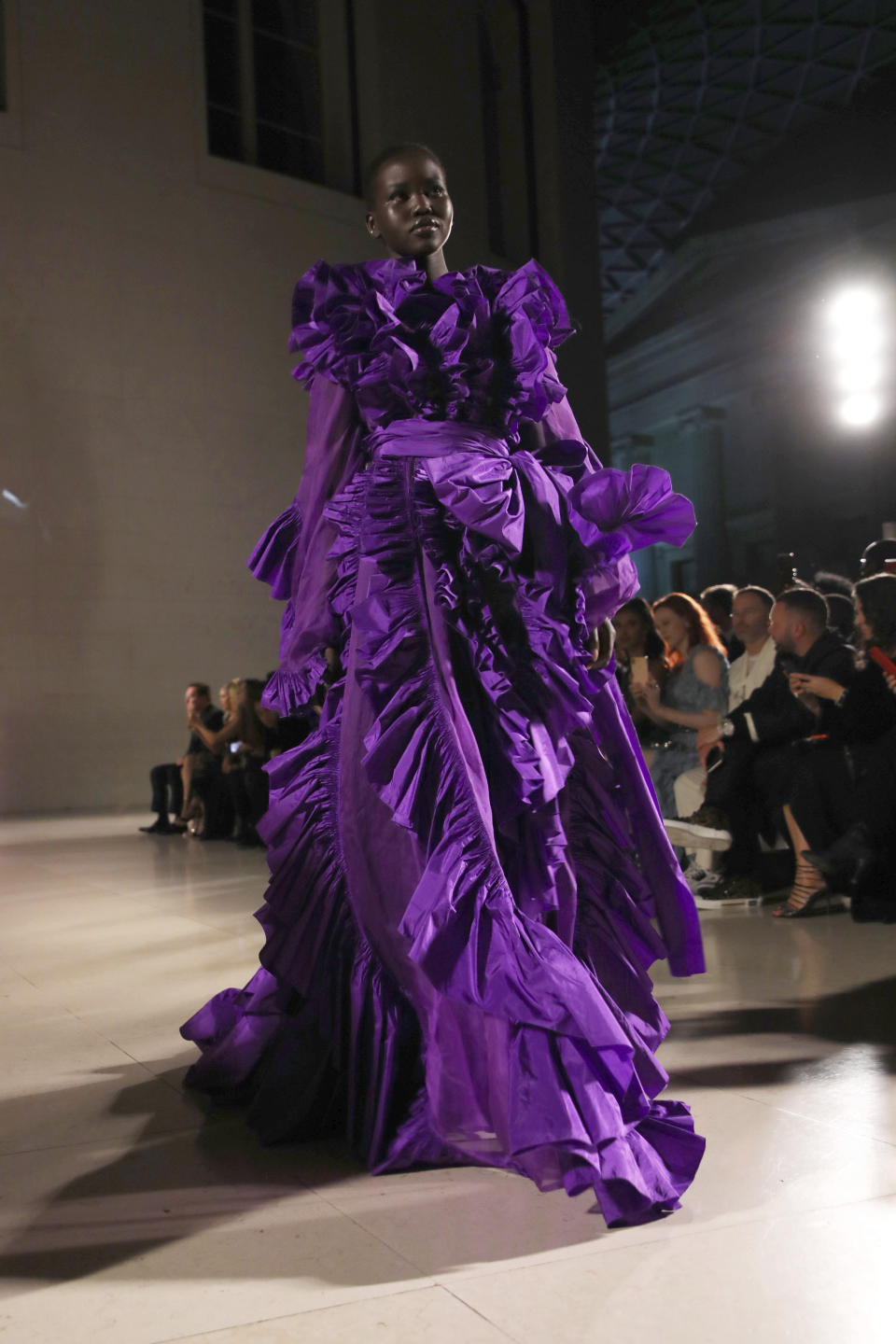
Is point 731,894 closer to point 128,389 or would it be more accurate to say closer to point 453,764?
point 453,764

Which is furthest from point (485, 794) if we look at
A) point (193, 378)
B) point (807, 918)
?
point (193, 378)

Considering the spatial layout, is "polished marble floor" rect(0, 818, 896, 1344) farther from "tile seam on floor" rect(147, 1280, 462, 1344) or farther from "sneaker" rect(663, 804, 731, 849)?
"sneaker" rect(663, 804, 731, 849)

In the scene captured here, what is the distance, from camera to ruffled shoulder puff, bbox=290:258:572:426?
220 centimetres

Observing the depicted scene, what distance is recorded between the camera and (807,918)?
4.51m

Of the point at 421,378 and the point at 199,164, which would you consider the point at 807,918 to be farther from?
the point at 199,164

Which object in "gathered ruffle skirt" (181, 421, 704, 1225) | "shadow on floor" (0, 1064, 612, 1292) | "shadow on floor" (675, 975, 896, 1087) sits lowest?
"shadow on floor" (675, 975, 896, 1087)

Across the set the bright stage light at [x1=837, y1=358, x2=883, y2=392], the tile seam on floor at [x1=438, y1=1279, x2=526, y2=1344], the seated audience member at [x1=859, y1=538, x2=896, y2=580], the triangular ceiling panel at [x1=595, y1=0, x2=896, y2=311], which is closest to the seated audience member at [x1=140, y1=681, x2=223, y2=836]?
the seated audience member at [x1=859, y1=538, x2=896, y2=580]

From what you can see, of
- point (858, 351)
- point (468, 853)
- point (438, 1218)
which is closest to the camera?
point (438, 1218)

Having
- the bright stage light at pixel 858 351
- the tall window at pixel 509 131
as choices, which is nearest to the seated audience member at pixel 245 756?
the tall window at pixel 509 131

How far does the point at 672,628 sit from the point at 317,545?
338cm

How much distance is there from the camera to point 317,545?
234 cm

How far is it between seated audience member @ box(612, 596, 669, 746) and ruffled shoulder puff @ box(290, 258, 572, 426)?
325 centimetres

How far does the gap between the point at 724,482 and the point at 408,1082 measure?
2002 centimetres

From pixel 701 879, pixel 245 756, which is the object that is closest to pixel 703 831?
pixel 701 879
